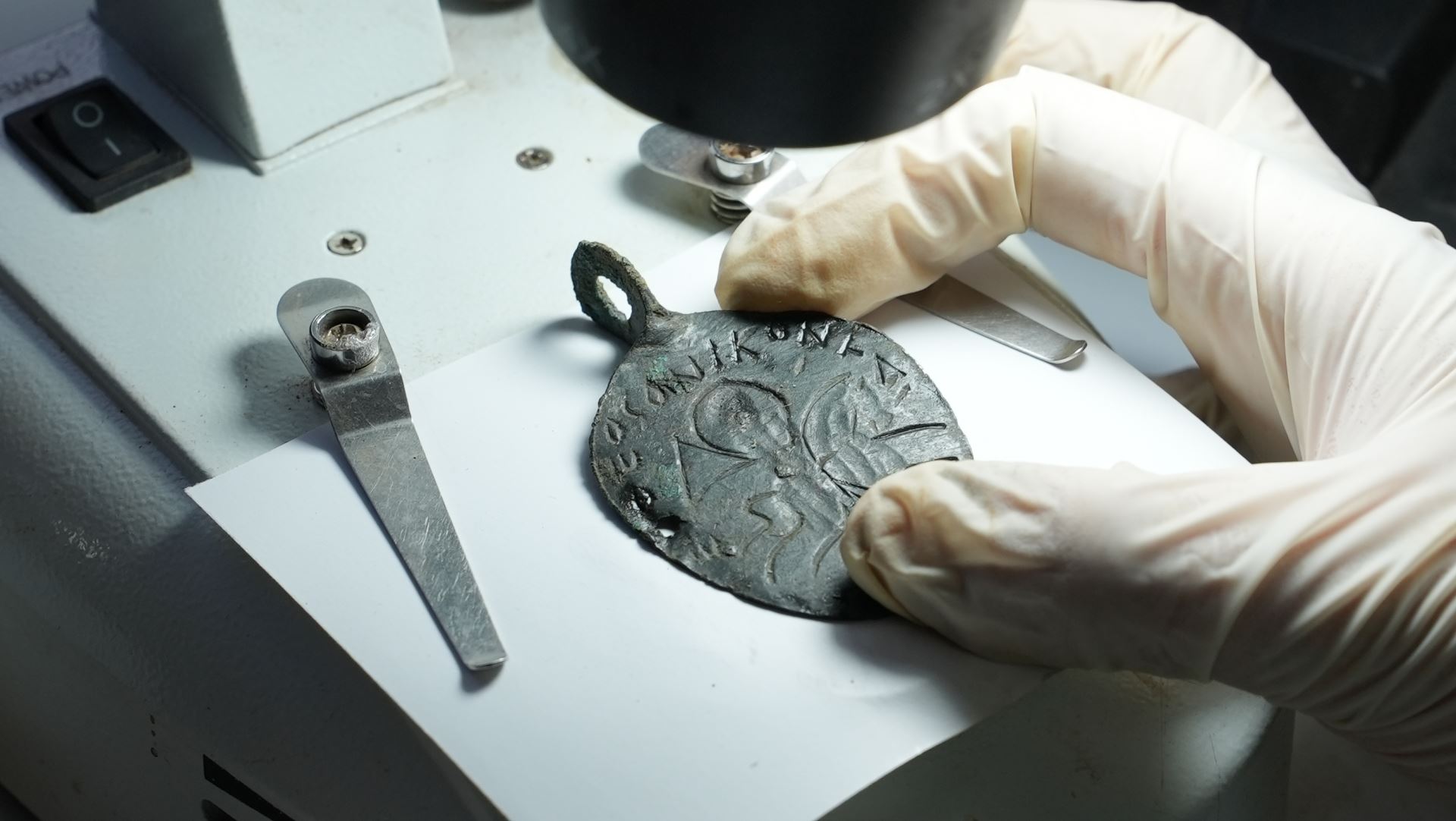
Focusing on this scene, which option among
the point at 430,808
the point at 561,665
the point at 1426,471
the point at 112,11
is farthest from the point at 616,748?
the point at 112,11

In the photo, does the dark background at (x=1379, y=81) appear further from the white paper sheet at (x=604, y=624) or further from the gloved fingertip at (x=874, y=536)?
the gloved fingertip at (x=874, y=536)

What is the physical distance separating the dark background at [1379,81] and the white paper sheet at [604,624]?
85 cm

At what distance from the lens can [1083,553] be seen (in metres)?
0.93

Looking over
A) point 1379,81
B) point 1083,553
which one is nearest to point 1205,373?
point 1083,553

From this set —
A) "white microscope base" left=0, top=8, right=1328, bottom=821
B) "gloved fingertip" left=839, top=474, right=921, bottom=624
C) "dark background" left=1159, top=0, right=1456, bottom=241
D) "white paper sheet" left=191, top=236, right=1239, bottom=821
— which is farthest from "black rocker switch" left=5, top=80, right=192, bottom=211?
"dark background" left=1159, top=0, right=1456, bottom=241

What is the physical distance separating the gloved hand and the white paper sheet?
0.29ft

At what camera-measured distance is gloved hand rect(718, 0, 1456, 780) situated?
936 mm

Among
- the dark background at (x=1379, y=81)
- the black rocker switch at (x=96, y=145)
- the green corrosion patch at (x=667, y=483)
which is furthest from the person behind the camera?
the dark background at (x=1379, y=81)

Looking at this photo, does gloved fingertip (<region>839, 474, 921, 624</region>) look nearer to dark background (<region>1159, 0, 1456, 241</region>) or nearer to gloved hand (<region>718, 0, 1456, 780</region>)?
gloved hand (<region>718, 0, 1456, 780</region>)

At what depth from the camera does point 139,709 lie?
3.78 ft

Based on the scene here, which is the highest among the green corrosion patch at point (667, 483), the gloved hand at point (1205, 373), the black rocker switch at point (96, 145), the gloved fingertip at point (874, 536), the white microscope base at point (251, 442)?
the gloved hand at point (1205, 373)

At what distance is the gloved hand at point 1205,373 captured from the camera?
936 millimetres

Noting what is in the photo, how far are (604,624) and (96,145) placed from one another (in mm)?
847

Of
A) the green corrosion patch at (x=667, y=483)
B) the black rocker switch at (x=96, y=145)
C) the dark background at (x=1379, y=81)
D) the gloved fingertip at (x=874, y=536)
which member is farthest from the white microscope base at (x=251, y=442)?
the dark background at (x=1379, y=81)
